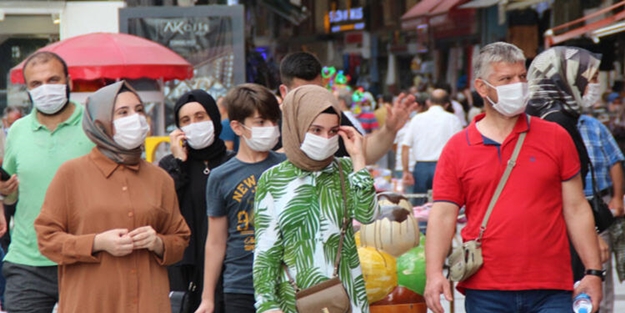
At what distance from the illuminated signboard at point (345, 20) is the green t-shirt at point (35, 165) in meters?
25.6

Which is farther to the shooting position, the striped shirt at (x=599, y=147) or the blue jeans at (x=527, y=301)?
the striped shirt at (x=599, y=147)

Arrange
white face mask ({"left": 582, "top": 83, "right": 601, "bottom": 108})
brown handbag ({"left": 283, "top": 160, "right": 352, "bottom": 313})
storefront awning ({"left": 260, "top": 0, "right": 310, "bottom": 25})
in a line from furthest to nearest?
1. storefront awning ({"left": 260, "top": 0, "right": 310, "bottom": 25})
2. white face mask ({"left": 582, "top": 83, "right": 601, "bottom": 108})
3. brown handbag ({"left": 283, "top": 160, "right": 352, "bottom": 313})

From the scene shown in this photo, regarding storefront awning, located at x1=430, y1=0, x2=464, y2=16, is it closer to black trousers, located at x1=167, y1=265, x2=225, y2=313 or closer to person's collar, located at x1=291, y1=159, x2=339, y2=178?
black trousers, located at x1=167, y1=265, x2=225, y2=313

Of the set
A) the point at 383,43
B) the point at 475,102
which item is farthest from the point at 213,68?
the point at 383,43

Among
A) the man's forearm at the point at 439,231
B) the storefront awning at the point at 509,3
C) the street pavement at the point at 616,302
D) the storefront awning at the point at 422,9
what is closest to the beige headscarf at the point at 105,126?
the man's forearm at the point at 439,231

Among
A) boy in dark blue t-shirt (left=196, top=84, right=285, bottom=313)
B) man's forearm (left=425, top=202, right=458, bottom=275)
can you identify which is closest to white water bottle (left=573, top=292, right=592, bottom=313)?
man's forearm (left=425, top=202, right=458, bottom=275)

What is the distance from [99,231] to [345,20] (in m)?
26.9

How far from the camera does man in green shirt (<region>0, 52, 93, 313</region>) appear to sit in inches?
237

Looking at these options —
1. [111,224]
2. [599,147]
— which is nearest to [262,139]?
[111,224]

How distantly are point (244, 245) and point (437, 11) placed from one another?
1597cm

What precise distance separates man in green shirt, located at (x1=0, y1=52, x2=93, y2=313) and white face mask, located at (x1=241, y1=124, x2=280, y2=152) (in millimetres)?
894

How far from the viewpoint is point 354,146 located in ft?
17.0

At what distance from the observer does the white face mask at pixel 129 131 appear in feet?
17.5

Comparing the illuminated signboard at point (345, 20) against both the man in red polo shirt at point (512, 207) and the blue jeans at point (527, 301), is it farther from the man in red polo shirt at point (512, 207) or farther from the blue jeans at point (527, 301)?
the blue jeans at point (527, 301)
